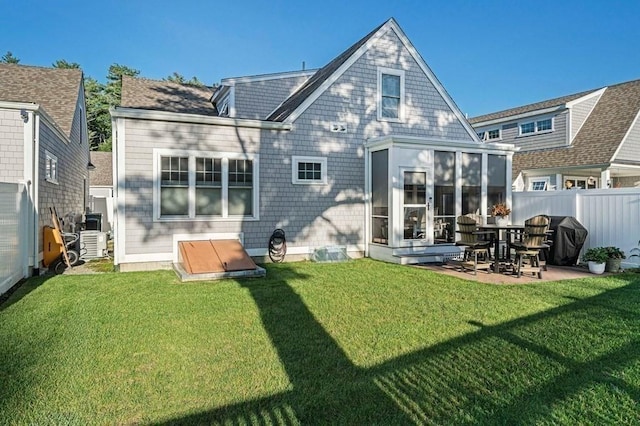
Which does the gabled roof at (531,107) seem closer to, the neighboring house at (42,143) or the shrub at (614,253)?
the shrub at (614,253)

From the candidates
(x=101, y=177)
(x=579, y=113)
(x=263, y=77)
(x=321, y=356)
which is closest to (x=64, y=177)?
(x=263, y=77)

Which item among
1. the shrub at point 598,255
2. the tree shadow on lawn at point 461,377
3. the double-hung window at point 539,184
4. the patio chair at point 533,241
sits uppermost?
the double-hung window at point 539,184

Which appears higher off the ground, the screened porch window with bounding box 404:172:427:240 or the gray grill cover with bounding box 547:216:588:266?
the screened porch window with bounding box 404:172:427:240

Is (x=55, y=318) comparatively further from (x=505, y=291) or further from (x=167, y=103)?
(x=167, y=103)

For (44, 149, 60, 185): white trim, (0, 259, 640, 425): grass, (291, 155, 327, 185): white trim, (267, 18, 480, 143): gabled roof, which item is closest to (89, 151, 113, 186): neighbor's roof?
(44, 149, 60, 185): white trim

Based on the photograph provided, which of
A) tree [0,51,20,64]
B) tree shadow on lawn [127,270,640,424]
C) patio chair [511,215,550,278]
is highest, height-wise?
tree [0,51,20,64]

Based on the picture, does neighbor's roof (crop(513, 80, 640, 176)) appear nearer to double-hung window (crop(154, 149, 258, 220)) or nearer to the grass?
the grass

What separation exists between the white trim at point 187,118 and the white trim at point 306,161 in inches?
33.5

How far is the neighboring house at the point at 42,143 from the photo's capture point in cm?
798

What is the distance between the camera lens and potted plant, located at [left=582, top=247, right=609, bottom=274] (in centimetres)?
809

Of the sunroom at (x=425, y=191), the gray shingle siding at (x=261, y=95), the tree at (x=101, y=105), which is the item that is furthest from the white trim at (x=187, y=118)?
the tree at (x=101, y=105)

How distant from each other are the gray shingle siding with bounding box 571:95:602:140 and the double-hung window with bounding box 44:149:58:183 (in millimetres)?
20942

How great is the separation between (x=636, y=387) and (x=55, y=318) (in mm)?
6160

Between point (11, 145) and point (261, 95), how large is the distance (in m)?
7.40
